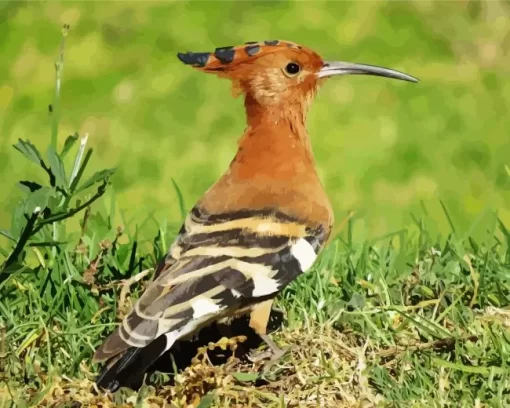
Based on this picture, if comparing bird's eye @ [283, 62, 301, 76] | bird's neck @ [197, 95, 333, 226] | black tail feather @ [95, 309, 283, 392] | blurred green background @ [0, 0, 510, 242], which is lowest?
blurred green background @ [0, 0, 510, 242]

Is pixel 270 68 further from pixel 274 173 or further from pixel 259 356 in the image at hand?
pixel 259 356

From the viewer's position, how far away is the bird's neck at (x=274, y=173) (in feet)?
8.98

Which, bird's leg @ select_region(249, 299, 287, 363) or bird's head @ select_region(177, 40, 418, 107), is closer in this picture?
bird's leg @ select_region(249, 299, 287, 363)

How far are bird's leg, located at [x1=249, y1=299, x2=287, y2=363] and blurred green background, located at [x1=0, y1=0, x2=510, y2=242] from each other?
1.71 metres

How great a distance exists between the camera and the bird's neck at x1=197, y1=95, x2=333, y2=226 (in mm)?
2738

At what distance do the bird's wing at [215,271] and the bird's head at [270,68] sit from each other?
0.34 metres

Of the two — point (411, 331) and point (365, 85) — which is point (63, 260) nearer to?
point (411, 331)

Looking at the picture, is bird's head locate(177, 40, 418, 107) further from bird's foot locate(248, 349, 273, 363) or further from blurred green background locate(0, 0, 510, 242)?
blurred green background locate(0, 0, 510, 242)

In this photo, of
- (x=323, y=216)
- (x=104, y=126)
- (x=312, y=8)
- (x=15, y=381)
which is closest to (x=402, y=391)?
(x=323, y=216)

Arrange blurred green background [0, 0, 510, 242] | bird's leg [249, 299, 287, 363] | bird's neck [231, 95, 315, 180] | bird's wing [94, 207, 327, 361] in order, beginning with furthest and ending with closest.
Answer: blurred green background [0, 0, 510, 242] → bird's neck [231, 95, 315, 180] → bird's leg [249, 299, 287, 363] → bird's wing [94, 207, 327, 361]

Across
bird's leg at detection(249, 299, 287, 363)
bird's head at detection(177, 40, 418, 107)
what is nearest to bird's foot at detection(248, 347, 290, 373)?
bird's leg at detection(249, 299, 287, 363)

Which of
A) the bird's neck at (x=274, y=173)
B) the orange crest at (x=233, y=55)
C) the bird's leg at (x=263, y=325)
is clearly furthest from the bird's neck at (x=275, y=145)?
the bird's leg at (x=263, y=325)

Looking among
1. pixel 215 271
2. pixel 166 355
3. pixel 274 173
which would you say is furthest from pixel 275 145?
pixel 166 355

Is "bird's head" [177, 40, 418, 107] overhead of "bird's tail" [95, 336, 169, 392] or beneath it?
overhead
